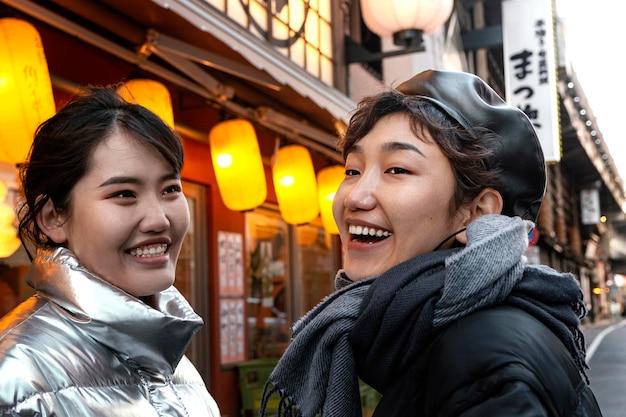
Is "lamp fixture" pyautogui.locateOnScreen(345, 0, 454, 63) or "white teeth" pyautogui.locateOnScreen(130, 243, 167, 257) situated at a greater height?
"lamp fixture" pyautogui.locateOnScreen(345, 0, 454, 63)

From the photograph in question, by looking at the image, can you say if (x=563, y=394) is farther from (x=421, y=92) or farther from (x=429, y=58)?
(x=429, y=58)

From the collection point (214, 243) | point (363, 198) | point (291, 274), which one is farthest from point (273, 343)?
point (363, 198)

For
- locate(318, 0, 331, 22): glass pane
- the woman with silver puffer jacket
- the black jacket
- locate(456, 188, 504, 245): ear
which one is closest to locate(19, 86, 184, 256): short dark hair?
the woman with silver puffer jacket

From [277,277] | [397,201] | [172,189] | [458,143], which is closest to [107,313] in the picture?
[172,189]

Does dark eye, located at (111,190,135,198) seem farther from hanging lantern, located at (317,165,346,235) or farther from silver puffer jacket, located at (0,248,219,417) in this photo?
hanging lantern, located at (317,165,346,235)

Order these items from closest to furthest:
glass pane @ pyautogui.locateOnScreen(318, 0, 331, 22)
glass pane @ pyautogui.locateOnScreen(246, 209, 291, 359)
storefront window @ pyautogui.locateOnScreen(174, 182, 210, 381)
A: storefront window @ pyautogui.locateOnScreen(174, 182, 210, 381) < glass pane @ pyautogui.locateOnScreen(246, 209, 291, 359) < glass pane @ pyautogui.locateOnScreen(318, 0, 331, 22)

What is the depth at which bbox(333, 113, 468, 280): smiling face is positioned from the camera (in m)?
1.68

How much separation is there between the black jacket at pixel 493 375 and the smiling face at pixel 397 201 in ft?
1.06

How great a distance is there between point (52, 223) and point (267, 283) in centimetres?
723

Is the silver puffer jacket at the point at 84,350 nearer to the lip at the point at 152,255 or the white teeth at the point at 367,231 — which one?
the lip at the point at 152,255

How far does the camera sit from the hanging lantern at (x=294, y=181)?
7.65 meters

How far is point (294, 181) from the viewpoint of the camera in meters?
7.66

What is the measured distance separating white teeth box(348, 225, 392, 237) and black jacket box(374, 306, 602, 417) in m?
0.38

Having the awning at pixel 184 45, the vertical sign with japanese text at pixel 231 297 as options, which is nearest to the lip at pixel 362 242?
the awning at pixel 184 45
